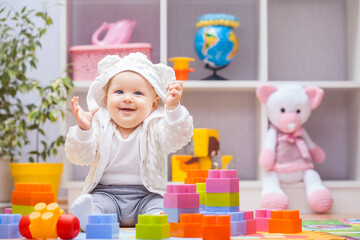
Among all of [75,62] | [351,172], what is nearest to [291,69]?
[351,172]

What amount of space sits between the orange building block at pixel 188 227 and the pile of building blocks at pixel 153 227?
51mm

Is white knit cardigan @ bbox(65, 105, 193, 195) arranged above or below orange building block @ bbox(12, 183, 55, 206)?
above

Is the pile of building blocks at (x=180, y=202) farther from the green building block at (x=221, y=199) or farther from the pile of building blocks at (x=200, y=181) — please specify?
the pile of building blocks at (x=200, y=181)

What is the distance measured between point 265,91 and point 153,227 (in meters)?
→ 1.35

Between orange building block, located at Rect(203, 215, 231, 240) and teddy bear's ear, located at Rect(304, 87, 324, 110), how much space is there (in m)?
1.36

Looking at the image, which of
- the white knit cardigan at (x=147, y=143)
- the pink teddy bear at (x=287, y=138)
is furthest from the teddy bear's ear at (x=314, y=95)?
the white knit cardigan at (x=147, y=143)

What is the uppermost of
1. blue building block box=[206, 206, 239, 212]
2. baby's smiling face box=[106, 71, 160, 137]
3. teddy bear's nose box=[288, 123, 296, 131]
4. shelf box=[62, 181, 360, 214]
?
baby's smiling face box=[106, 71, 160, 137]

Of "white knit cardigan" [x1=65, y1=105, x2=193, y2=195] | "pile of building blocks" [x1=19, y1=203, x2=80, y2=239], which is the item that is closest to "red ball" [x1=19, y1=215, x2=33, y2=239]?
"pile of building blocks" [x1=19, y1=203, x2=80, y2=239]

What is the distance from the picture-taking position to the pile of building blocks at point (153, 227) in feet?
3.34

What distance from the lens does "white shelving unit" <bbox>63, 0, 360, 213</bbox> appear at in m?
2.56

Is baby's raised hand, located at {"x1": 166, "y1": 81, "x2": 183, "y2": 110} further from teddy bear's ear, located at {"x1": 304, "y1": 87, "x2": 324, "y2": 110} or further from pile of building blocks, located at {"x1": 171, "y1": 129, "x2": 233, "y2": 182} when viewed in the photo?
teddy bear's ear, located at {"x1": 304, "y1": 87, "x2": 324, "y2": 110}

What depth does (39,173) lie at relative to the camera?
7.04ft

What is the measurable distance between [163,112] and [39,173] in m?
0.82

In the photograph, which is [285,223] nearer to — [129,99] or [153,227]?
[153,227]
